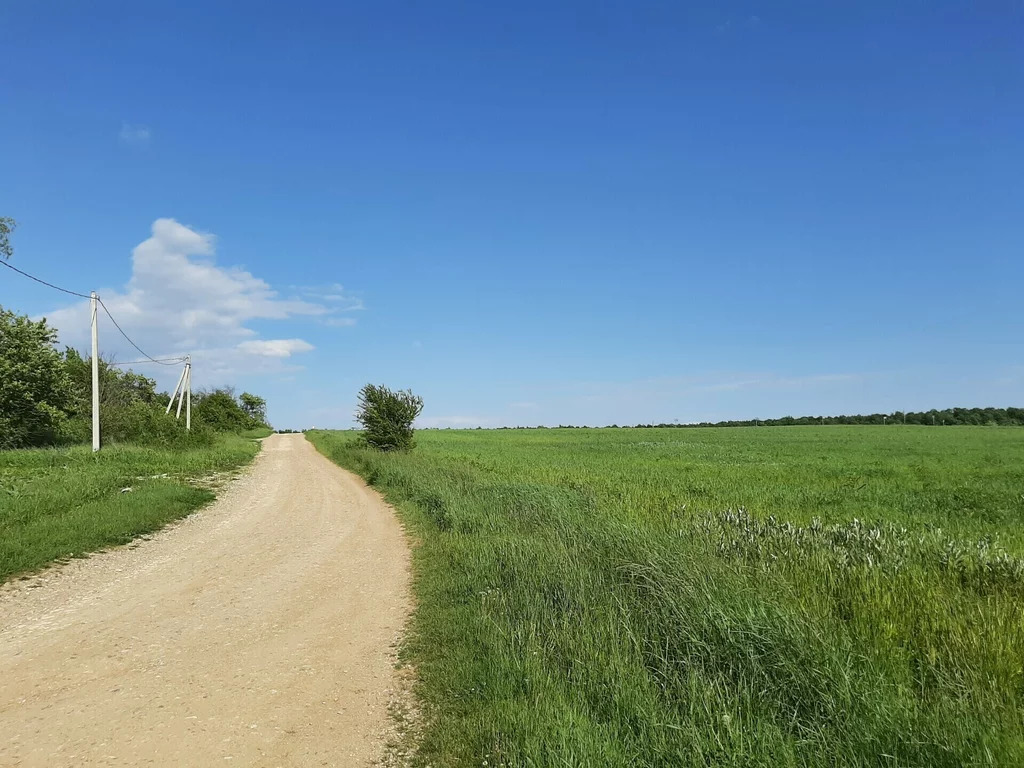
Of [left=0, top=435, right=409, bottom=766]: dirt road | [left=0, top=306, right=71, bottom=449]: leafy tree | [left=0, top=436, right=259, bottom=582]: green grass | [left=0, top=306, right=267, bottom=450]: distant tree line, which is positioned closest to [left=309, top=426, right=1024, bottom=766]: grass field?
[left=0, top=435, right=409, bottom=766]: dirt road

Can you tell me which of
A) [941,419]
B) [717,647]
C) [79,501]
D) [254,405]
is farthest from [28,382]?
[941,419]

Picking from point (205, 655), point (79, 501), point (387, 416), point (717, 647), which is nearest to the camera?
point (717, 647)

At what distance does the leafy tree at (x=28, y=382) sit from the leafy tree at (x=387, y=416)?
17.9 m

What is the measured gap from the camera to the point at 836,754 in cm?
312

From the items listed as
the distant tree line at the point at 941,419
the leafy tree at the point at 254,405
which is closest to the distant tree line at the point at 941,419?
the distant tree line at the point at 941,419

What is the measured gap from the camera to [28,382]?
30.4m

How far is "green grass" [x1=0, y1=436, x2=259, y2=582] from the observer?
909 centimetres

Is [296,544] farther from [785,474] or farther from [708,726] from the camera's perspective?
[785,474]

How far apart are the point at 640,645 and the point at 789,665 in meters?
1.26

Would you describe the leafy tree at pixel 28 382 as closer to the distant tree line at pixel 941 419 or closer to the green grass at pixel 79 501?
the green grass at pixel 79 501

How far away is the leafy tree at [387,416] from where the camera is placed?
29516 mm

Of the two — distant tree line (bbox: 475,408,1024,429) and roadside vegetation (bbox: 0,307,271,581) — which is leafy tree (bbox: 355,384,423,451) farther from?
distant tree line (bbox: 475,408,1024,429)

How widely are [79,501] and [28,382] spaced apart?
24.7m

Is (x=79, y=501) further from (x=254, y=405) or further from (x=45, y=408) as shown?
(x=254, y=405)
